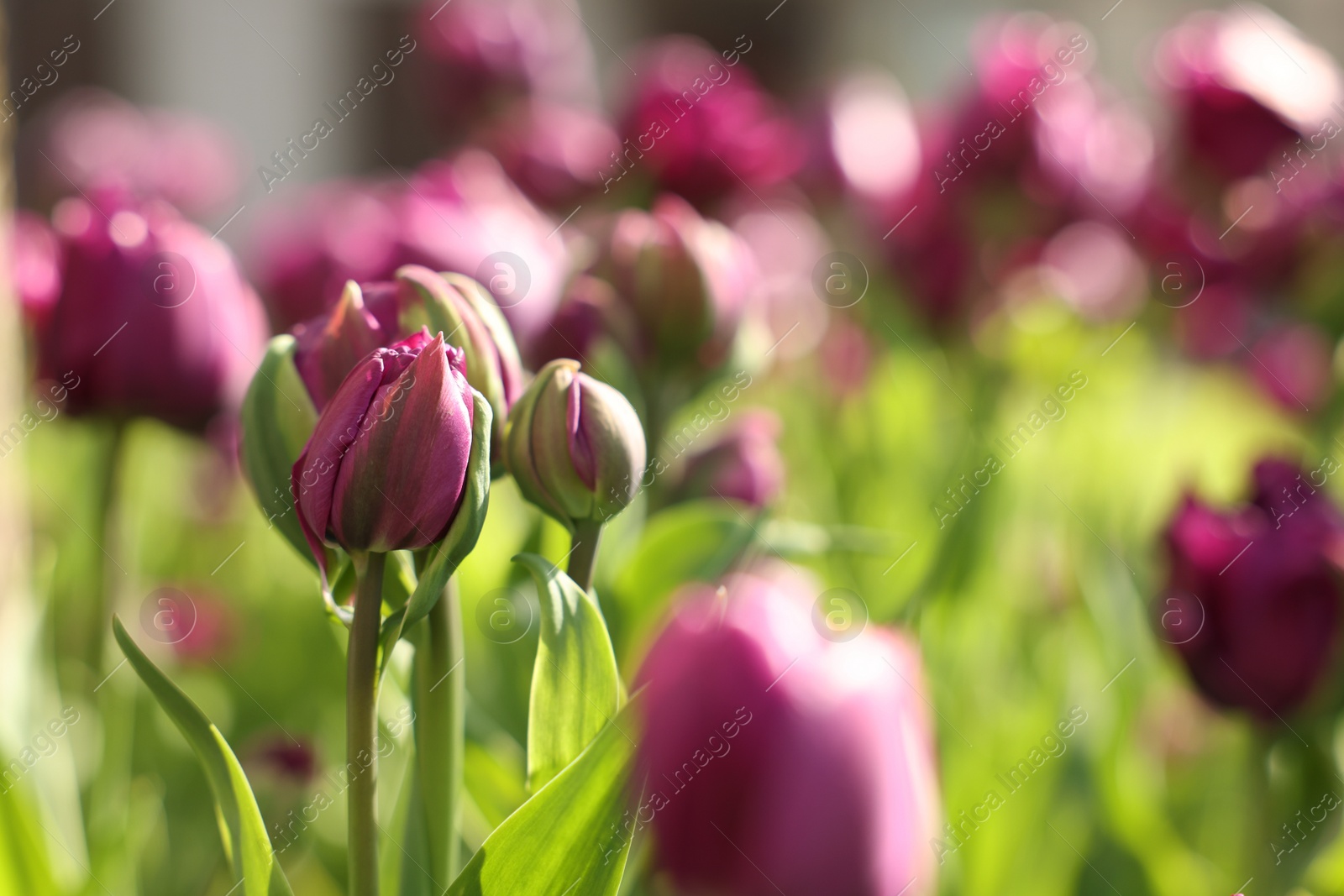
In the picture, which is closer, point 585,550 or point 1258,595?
point 585,550

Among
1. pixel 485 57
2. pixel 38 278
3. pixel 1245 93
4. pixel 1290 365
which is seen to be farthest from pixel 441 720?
pixel 1290 365

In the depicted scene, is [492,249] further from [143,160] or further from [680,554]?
[143,160]

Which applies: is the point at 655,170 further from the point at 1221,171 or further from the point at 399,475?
the point at 399,475

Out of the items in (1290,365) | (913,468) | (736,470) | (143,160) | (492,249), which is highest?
(143,160)

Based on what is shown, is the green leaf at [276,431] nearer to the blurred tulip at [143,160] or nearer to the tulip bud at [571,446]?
the tulip bud at [571,446]

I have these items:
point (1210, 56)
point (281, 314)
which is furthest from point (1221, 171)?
A: point (281, 314)

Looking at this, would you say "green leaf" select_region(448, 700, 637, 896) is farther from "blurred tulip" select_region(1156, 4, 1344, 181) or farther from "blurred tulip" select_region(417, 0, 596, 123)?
"blurred tulip" select_region(417, 0, 596, 123)

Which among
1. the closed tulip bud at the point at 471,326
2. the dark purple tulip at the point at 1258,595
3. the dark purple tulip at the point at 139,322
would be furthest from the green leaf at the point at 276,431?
the dark purple tulip at the point at 1258,595
